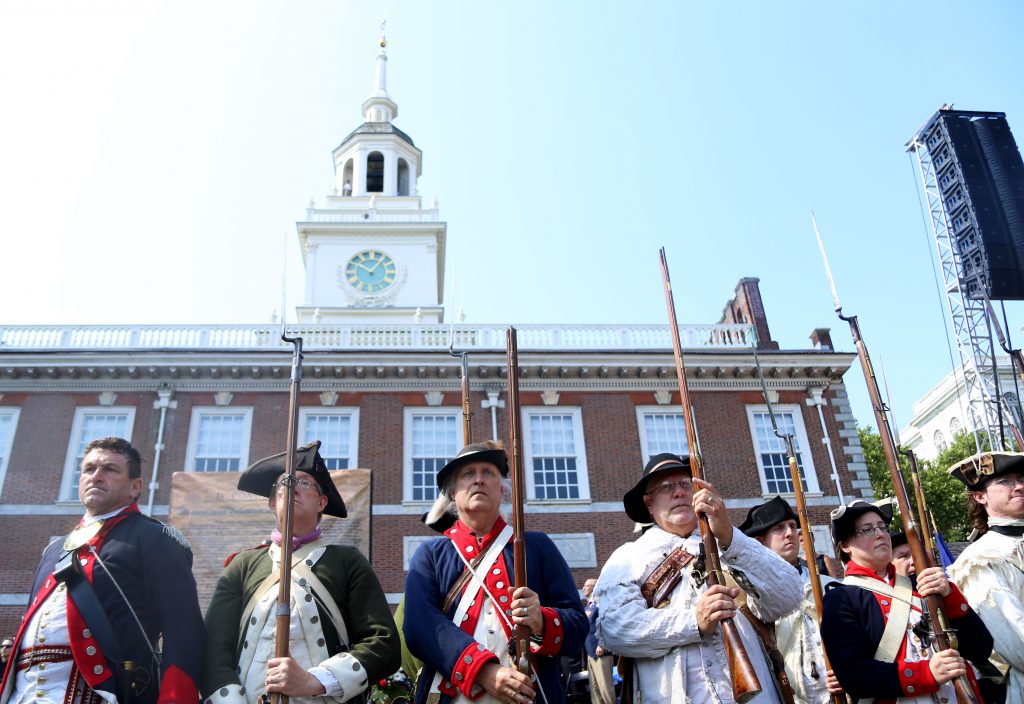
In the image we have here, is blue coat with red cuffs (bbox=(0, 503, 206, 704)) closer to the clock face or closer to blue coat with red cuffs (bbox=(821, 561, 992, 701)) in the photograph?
blue coat with red cuffs (bbox=(821, 561, 992, 701))

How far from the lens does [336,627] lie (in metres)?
4.43

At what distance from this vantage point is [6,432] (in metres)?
18.0

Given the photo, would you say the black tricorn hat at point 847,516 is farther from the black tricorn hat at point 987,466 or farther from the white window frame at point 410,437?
the white window frame at point 410,437

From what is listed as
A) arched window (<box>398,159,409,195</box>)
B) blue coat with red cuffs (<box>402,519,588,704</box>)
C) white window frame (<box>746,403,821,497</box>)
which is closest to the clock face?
arched window (<box>398,159,409,195</box>)

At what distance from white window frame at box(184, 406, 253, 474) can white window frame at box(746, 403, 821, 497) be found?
39.0 feet

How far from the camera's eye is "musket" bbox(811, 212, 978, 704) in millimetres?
4160

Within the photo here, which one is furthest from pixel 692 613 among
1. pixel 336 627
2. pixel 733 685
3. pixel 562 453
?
pixel 562 453

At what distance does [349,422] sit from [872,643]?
1542cm

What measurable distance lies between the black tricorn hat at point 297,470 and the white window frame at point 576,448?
12745mm

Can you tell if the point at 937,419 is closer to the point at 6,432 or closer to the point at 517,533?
the point at 6,432

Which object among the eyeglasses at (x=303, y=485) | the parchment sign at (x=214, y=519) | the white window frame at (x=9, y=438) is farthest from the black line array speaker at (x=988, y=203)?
the white window frame at (x=9, y=438)

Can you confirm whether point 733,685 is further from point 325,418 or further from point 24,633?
point 325,418

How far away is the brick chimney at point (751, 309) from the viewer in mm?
22547

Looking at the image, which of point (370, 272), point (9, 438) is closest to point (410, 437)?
point (9, 438)
